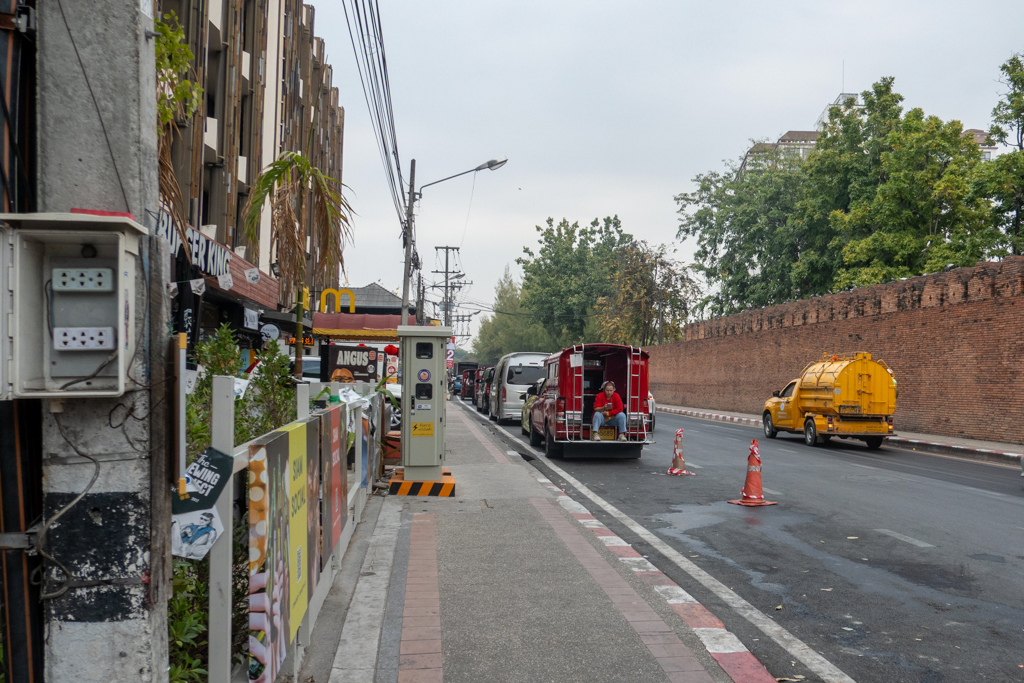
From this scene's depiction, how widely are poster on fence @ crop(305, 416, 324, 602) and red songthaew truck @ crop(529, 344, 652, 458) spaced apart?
36.6 feet

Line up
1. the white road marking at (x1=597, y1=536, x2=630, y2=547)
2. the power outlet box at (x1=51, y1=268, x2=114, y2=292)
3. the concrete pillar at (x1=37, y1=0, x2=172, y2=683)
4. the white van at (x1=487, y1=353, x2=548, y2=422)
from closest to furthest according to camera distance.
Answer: the power outlet box at (x1=51, y1=268, x2=114, y2=292)
the concrete pillar at (x1=37, y1=0, x2=172, y2=683)
the white road marking at (x1=597, y1=536, x2=630, y2=547)
the white van at (x1=487, y1=353, x2=548, y2=422)

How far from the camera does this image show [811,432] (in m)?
21.9

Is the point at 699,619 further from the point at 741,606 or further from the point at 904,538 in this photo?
the point at 904,538

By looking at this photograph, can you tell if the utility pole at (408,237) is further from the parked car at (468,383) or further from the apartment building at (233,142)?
the parked car at (468,383)

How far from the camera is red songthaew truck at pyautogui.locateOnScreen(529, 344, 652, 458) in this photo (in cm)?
1638

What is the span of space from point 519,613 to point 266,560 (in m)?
2.74

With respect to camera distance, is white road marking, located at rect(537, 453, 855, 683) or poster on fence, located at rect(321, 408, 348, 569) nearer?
white road marking, located at rect(537, 453, 855, 683)

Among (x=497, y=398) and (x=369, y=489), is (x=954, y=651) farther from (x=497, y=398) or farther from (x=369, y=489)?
(x=497, y=398)

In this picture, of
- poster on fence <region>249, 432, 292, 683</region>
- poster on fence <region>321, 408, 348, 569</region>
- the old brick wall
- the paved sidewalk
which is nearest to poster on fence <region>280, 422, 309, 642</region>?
poster on fence <region>249, 432, 292, 683</region>

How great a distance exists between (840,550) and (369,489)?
559cm

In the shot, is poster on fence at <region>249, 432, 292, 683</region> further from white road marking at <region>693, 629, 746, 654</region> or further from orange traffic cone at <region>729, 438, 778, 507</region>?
orange traffic cone at <region>729, 438, 778, 507</region>

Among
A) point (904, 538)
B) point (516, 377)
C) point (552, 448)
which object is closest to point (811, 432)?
point (552, 448)

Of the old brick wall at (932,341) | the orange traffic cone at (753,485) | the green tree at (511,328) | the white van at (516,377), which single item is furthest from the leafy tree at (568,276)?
the orange traffic cone at (753,485)

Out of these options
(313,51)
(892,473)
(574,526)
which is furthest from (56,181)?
(313,51)
